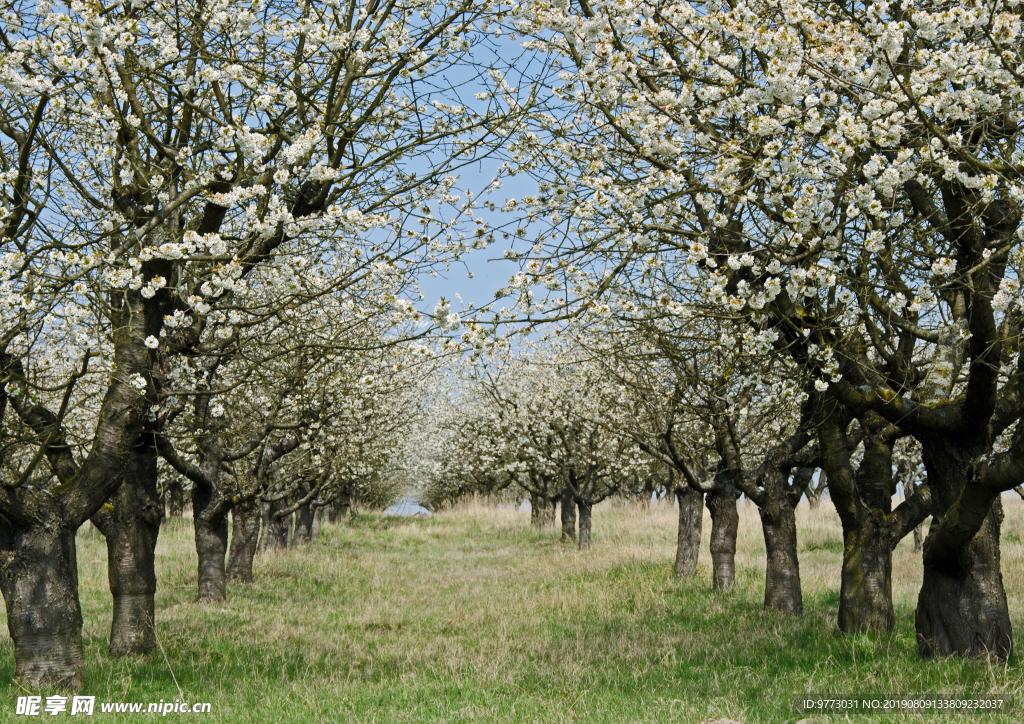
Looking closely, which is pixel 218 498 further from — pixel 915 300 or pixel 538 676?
pixel 915 300

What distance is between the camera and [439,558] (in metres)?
24.0

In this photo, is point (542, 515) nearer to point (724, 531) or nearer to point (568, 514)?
point (568, 514)

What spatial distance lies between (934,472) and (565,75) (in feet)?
18.7


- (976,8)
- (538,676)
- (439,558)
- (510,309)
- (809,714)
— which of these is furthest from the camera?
(439,558)

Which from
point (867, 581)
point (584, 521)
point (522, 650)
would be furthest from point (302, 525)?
point (867, 581)

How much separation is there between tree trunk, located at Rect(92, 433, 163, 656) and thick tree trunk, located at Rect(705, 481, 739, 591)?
382 inches

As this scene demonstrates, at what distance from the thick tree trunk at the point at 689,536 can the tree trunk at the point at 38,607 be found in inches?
497

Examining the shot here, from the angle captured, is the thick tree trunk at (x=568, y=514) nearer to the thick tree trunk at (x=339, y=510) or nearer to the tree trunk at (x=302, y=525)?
the tree trunk at (x=302, y=525)

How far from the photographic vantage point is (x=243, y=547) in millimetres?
17469


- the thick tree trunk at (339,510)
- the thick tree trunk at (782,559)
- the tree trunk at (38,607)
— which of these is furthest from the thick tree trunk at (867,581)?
the thick tree trunk at (339,510)

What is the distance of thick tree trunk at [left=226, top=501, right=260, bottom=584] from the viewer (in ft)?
56.1

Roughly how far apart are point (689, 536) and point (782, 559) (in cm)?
512

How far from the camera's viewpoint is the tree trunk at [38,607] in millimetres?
7047

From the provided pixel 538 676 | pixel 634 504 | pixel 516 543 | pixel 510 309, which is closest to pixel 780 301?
pixel 510 309
